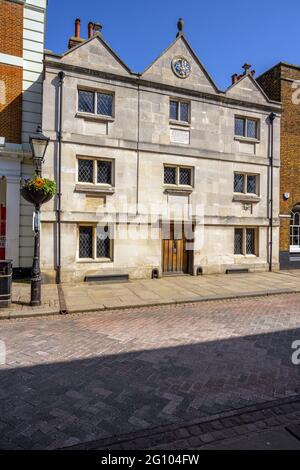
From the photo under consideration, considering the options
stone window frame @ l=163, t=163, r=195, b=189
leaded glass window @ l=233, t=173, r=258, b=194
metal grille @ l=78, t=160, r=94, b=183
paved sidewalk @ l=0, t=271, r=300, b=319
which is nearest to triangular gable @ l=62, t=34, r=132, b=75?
metal grille @ l=78, t=160, r=94, b=183

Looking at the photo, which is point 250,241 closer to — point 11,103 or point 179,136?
point 179,136

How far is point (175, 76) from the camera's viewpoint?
566 inches

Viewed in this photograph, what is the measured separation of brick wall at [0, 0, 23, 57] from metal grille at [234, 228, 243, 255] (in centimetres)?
1288

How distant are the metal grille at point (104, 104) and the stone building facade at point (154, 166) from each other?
4 cm

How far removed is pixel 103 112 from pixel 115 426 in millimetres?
12400

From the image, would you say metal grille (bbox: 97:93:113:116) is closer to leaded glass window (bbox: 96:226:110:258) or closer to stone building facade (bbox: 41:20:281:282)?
stone building facade (bbox: 41:20:281:282)

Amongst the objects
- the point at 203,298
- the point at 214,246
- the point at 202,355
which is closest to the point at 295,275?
the point at 214,246

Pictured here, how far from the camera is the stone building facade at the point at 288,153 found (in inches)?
677

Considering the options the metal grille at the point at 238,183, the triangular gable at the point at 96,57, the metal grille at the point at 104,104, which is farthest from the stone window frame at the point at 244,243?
the triangular gable at the point at 96,57

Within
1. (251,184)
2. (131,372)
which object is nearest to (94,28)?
(251,184)

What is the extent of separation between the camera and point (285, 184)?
17.3 m

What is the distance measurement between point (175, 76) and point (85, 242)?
28.9 ft

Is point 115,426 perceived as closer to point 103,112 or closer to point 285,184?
point 103,112

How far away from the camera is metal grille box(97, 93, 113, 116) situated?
13219mm
